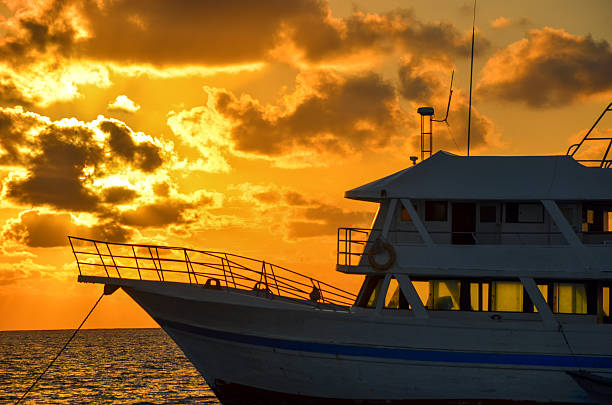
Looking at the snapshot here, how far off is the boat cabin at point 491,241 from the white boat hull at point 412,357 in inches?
32.6

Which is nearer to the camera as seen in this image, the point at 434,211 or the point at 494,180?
the point at 494,180

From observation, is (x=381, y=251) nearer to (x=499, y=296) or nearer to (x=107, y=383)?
(x=499, y=296)

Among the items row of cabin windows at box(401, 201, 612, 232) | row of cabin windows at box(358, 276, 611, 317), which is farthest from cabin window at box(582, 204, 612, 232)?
row of cabin windows at box(358, 276, 611, 317)

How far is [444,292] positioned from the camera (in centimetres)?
2269

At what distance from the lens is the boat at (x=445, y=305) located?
21562mm

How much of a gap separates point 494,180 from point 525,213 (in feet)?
4.36

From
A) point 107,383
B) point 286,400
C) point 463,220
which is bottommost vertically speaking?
point 107,383

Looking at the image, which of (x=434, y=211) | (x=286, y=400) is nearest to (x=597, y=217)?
(x=434, y=211)

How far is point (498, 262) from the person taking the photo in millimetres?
22141

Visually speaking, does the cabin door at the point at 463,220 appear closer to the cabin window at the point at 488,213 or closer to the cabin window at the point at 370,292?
the cabin window at the point at 488,213

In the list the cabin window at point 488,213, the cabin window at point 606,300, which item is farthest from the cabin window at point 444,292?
the cabin window at point 606,300

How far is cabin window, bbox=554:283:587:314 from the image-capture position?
22.4 m

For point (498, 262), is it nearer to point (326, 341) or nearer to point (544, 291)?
point (544, 291)

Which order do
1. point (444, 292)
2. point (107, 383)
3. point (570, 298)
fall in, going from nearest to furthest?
A: point (570, 298)
point (444, 292)
point (107, 383)
